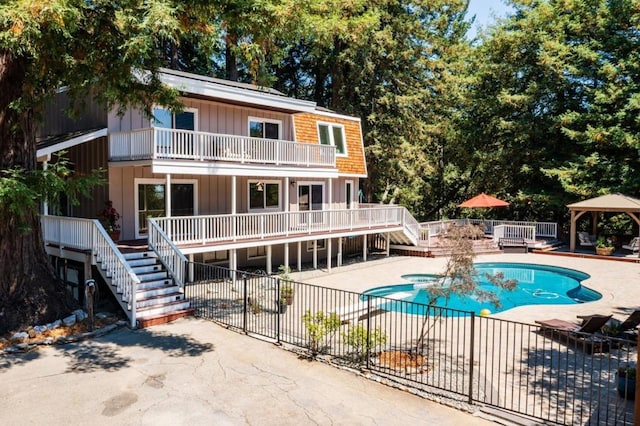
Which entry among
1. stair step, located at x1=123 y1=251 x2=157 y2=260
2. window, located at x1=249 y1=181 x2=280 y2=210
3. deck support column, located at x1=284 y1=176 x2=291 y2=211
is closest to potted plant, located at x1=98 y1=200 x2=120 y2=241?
stair step, located at x1=123 y1=251 x2=157 y2=260

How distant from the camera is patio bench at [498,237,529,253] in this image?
87.4 ft

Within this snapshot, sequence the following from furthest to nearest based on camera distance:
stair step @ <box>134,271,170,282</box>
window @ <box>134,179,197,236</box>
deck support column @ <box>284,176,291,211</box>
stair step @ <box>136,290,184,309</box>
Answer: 1. deck support column @ <box>284,176,291,211</box>
2. window @ <box>134,179,197,236</box>
3. stair step @ <box>134,271,170,282</box>
4. stair step @ <box>136,290,184,309</box>

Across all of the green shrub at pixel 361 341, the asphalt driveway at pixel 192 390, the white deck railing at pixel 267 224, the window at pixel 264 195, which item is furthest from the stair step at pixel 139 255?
the green shrub at pixel 361 341

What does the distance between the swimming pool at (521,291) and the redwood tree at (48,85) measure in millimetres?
9779

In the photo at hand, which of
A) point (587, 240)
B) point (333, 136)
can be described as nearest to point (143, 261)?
point (333, 136)

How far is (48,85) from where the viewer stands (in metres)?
11.0

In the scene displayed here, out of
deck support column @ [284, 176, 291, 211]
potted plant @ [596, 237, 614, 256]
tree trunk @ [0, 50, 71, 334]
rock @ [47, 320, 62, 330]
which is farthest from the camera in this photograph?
potted plant @ [596, 237, 614, 256]

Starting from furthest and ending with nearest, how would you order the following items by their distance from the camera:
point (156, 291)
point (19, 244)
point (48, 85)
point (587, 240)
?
point (587, 240) → point (156, 291) → point (19, 244) → point (48, 85)

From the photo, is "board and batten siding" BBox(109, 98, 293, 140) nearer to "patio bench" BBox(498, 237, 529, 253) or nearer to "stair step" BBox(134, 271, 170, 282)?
"stair step" BBox(134, 271, 170, 282)

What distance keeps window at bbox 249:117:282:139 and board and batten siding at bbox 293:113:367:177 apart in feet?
3.18

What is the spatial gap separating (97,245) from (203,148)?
200 inches

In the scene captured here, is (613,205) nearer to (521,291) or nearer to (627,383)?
(521,291)

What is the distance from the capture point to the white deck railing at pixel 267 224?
1504 centimetres

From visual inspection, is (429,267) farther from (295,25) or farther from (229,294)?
(295,25)
